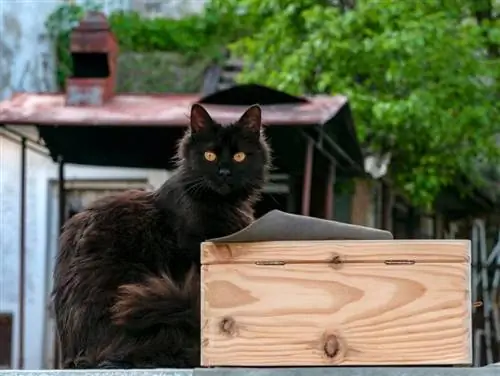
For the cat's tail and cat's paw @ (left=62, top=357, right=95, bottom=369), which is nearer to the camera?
the cat's tail

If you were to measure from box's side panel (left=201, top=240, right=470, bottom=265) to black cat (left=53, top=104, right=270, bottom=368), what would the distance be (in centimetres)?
55

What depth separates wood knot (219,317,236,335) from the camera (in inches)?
95.8

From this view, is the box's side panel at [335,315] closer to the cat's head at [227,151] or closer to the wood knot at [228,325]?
the wood knot at [228,325]

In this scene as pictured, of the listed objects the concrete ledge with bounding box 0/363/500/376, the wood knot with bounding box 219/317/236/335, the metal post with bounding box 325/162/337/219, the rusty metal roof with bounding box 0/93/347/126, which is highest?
the rusty metal roof with bounding box 0/93/347/126

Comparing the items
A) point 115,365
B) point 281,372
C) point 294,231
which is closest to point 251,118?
point 115,365

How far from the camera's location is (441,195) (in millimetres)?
12719

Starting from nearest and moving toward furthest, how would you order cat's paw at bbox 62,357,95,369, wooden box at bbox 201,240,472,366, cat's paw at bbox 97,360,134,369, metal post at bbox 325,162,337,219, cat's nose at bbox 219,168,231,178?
wooden box at bbox 201,240,472,366 < cat's paw at bbox 97,360,134,369 < cat's paw at bbox 62,357,95,369 < cat's nose at bbox 219,168,231,178 < metal post at bbox 325,162,337,219

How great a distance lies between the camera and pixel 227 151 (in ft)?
11.9

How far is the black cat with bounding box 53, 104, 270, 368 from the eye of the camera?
296 centimetres

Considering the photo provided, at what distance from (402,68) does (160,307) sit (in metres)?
6.58

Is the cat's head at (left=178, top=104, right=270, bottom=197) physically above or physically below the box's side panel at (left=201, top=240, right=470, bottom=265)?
above

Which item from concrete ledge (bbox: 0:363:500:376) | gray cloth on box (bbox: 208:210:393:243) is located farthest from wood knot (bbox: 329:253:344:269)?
concrete ledge (bbox: 0:363:500:376)

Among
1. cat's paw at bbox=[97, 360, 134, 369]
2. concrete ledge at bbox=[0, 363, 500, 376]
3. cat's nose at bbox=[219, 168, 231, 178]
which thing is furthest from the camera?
cat's nose at bbox=[219, 168, 231, 178]

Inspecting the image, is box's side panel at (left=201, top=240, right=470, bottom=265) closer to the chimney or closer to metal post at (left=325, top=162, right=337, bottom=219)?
the chimney
